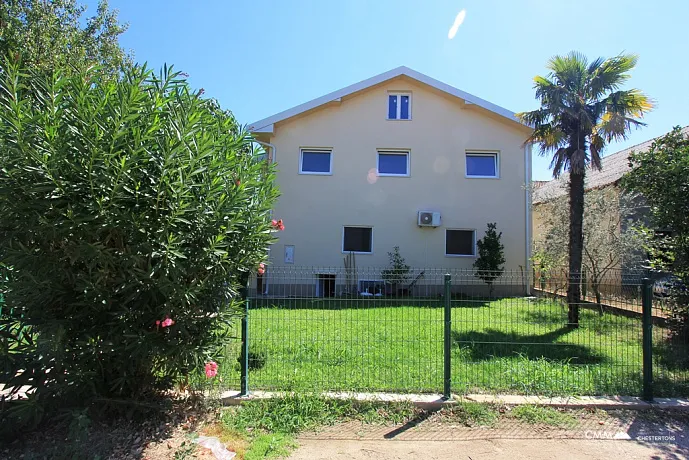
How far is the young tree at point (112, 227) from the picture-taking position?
2.84 m

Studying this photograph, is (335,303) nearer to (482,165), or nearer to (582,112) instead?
(582,112)

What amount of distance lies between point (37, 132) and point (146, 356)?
6.36 feet

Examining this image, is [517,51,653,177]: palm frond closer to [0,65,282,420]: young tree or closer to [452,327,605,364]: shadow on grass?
[452,327,605,364]: shadow on grass

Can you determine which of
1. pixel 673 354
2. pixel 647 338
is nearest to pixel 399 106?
pixel 673 354

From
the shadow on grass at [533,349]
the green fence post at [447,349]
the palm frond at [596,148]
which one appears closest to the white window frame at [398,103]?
the palm frond at [596,148]

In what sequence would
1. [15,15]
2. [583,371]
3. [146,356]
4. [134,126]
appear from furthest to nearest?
[15,15]
[583,371]
[146,356]
[134,126]

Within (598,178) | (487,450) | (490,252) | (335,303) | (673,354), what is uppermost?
(598,178)

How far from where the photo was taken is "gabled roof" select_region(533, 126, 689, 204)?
12.8 m

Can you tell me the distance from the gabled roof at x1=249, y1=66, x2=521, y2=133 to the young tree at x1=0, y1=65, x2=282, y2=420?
33.3 ft

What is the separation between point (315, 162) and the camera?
45.9 ft

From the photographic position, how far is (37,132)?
9.23 feet

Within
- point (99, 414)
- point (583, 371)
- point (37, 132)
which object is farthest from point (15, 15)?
point (583, 371)

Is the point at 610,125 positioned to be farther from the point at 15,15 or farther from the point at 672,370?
the point at 15,15

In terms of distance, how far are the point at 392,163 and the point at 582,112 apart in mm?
6377
